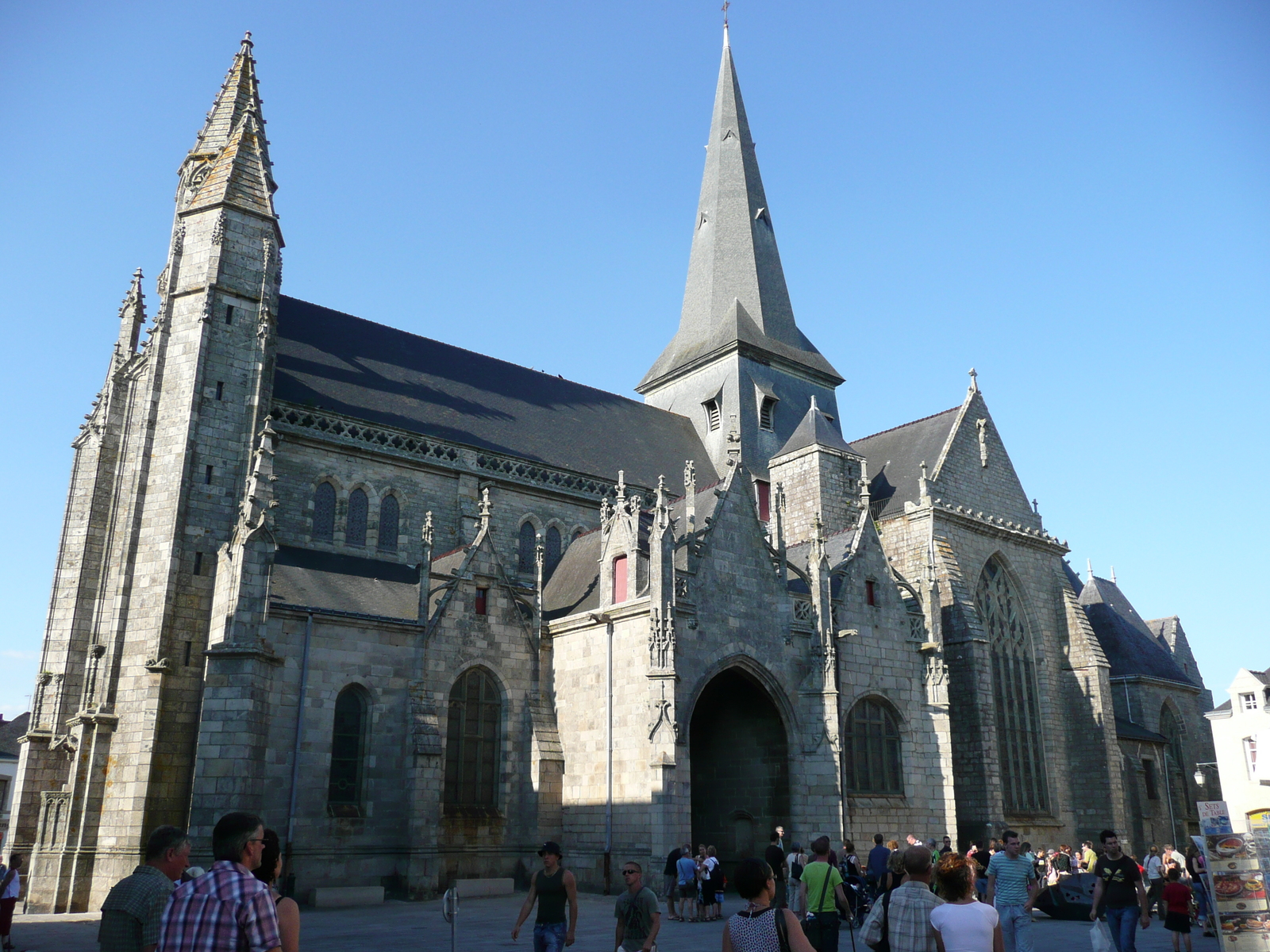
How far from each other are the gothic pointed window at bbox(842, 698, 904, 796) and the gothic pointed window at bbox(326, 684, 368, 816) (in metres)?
10.6

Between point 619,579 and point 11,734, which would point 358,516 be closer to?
point 619,579

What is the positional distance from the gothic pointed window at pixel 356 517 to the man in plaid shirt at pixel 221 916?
21.1 meters

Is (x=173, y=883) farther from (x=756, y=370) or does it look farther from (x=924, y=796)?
(x=756, y=370)

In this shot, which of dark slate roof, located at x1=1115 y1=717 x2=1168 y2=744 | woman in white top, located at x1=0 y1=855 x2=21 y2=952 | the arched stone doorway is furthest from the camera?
dark slate roof, located at x1=1115 y1=717 x2=1168 y2=744

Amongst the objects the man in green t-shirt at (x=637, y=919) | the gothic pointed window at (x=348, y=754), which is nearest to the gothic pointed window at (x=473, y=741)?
the gothic pointed window at (x=348, y=754)

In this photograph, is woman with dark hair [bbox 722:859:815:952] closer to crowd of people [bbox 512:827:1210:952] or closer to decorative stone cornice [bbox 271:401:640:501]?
crowd of people [bbox 512:827:1210:952]

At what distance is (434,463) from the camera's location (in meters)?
26.4

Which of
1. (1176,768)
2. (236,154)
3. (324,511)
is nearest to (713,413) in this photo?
(324,511)

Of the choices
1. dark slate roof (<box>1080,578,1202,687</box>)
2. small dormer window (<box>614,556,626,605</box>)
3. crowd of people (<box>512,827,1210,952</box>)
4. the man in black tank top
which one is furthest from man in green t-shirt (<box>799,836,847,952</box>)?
dark slate roof (<box>1080,578,1202,687</box>)

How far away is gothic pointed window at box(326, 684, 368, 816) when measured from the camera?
19.5 metres

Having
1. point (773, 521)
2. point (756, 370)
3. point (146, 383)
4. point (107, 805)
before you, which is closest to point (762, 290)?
point (756, 370)

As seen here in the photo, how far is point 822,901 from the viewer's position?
952cm

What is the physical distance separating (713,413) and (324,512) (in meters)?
16.8

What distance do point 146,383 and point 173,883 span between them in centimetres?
1926
